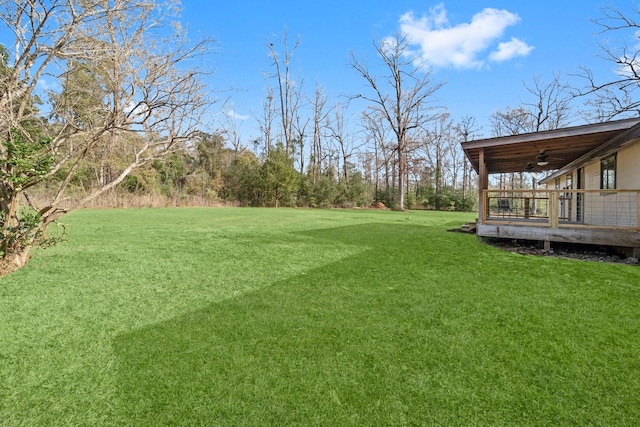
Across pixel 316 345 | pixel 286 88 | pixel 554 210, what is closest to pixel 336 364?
pixel 316 345

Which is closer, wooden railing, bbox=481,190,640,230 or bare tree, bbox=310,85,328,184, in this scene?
wooden railing, bbox=481,190,640,230

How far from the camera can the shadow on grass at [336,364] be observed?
1.59 metres

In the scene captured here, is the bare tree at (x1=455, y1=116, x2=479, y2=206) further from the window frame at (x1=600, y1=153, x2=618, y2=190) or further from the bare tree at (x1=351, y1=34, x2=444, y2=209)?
the window frame at (x1=600, y1=153, x2=618, y2=190)

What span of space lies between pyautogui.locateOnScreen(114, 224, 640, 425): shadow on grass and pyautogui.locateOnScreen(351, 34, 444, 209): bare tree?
2015cm

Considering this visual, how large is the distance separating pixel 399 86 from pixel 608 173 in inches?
669

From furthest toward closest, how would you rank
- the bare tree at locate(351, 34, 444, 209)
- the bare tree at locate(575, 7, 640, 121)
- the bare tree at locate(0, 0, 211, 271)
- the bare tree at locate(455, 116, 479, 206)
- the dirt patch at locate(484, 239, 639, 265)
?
the bare tree at locate(455, 116, 479, 206)
the bare tree at locate(351, 34, 444, 209)
the bare tree at locate(575, 7, 640, 121)
the dirt patch at locate(484, 239, 639, 265)
the bare tree at locate(0, 0, 211, 271)

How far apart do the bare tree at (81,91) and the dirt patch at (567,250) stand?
661 cm

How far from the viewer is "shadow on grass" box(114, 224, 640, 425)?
1.59 metres

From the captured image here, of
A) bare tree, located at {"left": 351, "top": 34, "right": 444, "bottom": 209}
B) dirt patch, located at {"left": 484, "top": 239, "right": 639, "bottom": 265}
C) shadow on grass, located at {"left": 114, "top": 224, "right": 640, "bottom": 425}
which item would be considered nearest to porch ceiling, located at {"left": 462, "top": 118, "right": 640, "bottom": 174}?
dirt patch, located at {"left": 484, "top": 239, "right": 639, "bottom": 265}

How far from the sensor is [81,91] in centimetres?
439

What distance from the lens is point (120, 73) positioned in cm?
413

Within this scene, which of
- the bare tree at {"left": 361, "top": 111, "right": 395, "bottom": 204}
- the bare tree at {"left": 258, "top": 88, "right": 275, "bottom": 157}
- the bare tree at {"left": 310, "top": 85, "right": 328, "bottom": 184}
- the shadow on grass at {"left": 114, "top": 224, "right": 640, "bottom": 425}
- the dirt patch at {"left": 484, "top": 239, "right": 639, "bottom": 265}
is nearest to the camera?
the shadow on grass at {"left": 114, "top": 224, "right": 640, "bottom": 425}

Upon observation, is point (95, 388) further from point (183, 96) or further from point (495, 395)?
point (183, 96)

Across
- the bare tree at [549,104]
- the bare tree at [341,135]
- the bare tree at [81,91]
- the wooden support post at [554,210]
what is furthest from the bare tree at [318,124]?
the bare tree at [81,91]
